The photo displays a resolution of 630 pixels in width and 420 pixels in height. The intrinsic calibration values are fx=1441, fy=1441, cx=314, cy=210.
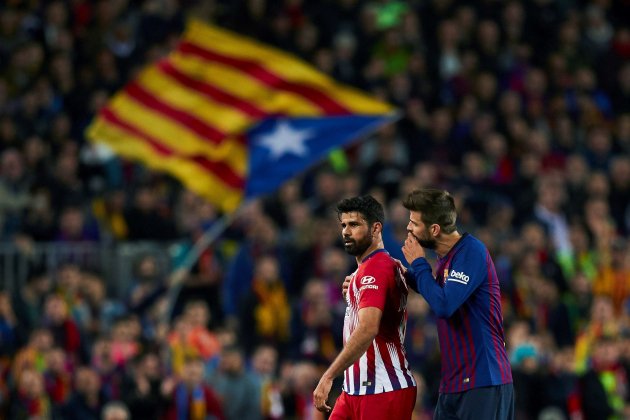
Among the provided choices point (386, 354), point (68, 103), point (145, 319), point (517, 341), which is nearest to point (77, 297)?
point (145, 319)

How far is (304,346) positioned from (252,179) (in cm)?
201

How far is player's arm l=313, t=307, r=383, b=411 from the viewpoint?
8453 mm

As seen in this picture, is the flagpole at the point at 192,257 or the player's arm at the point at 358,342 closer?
the player's arm at the point at 358,342

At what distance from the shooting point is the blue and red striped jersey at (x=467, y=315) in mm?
8539

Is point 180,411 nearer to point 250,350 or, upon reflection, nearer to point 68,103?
point 250,350

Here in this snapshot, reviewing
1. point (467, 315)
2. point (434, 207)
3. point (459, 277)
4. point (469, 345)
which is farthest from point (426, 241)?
point (469, 345)

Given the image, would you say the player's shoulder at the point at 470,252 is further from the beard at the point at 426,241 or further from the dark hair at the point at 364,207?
the dark hair at the point at 364,207

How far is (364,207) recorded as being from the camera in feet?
28.8

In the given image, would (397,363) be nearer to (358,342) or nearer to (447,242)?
(358,342)

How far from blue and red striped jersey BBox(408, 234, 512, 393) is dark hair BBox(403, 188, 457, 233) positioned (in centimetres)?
17

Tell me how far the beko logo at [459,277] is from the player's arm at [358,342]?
474mm

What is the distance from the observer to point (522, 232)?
18078 mm

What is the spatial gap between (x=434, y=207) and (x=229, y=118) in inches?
326

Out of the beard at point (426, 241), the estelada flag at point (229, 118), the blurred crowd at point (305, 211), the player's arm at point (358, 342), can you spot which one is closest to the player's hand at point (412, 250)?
the beard at point (426, 241)
